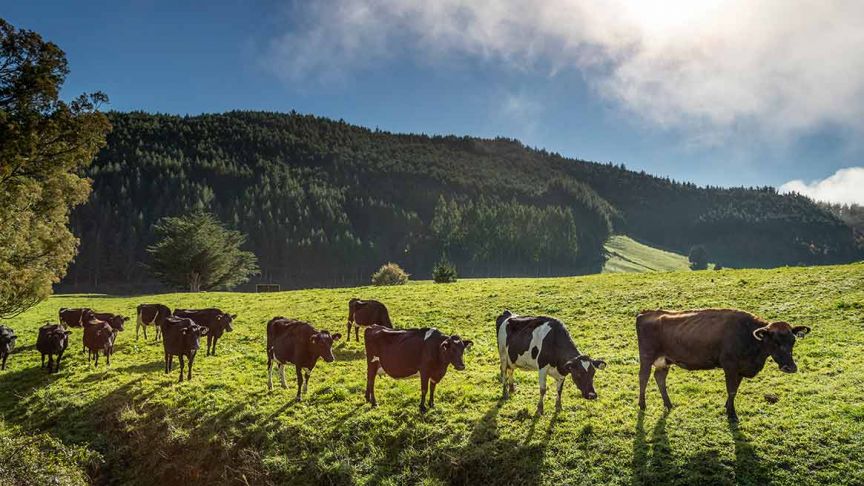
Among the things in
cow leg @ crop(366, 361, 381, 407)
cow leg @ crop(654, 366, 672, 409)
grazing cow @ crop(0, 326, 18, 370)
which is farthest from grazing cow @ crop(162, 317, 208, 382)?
cow leg @ crop(654, 366, 672, 409)

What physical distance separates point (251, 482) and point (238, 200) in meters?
184

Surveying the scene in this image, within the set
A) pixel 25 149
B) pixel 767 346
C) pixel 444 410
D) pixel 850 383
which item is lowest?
pixel 444 410

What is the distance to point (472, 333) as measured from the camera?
25.4m

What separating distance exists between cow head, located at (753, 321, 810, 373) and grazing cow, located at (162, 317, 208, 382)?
1792cm

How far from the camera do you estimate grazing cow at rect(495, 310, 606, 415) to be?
12.6 metres

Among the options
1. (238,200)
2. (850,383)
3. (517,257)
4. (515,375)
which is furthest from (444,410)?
(238,200)

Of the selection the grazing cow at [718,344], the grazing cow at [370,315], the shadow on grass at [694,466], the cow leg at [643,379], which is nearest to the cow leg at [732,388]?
the grazing cow at [718,344]

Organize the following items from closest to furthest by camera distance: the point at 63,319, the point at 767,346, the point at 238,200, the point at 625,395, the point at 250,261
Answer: the point at 767,346 → the point at 625,395 → the point at 63,319 → the point at 250,261 → the point at 238,200

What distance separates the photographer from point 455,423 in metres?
13.1

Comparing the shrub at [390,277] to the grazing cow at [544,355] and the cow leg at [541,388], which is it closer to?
the grazing cow at [544,355]

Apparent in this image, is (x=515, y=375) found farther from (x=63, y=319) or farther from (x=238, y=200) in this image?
(x=238, y=200)

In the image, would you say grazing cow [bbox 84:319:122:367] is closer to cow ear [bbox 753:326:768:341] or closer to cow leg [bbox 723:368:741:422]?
cow leg [bbox 723:368:741:422]

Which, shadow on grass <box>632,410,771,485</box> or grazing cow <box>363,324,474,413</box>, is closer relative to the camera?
shadow on grass <box>632,410,771,485</box>

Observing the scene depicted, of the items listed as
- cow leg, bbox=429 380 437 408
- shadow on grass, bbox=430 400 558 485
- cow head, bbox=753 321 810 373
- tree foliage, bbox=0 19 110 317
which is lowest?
shadow on grass, bbox=430 400 558 485
